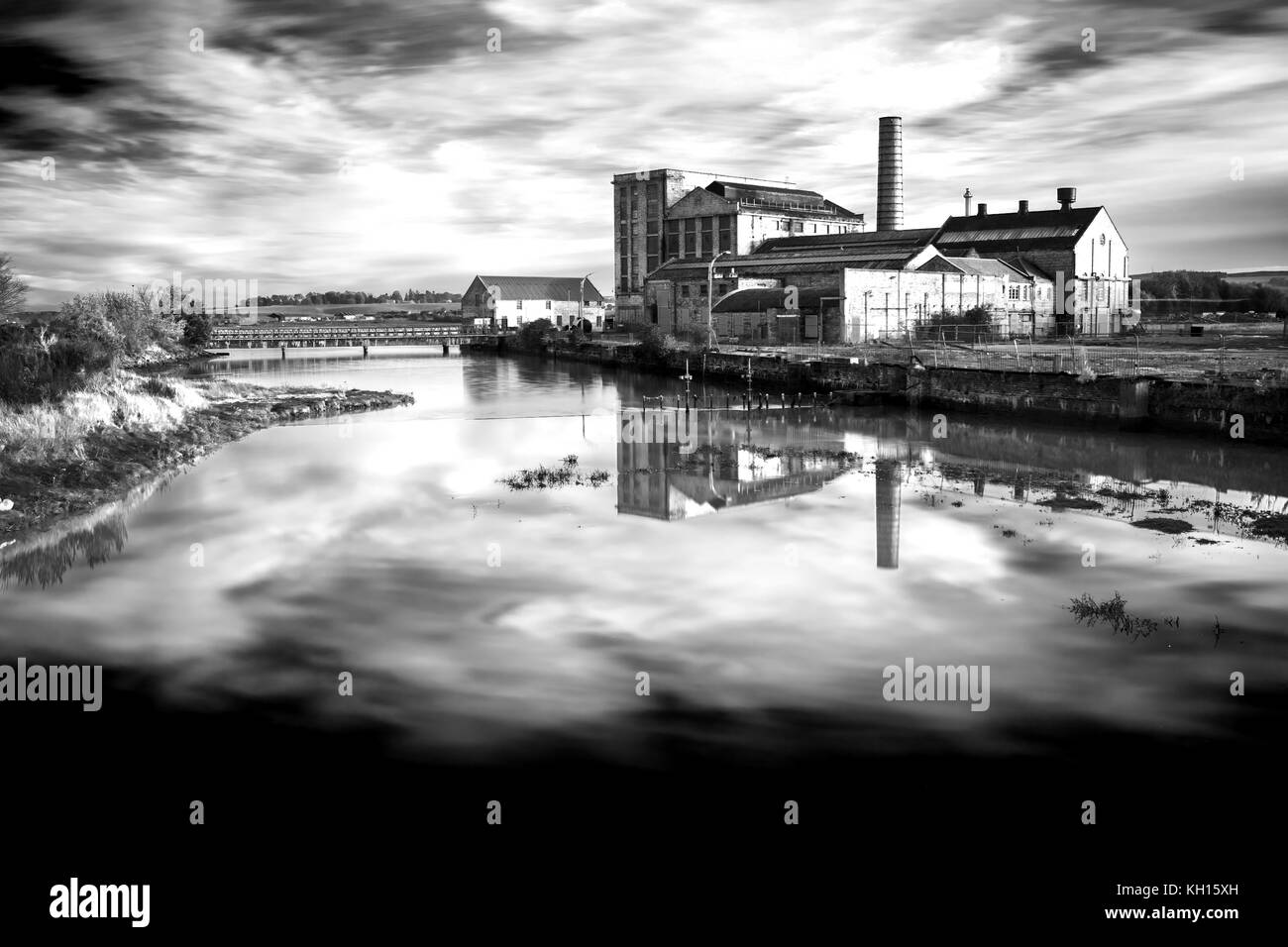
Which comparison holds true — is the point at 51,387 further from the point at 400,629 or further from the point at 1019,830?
the point at 1019,830

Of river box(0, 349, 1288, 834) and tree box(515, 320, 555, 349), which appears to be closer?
river box(0, 349, 1288, 834)

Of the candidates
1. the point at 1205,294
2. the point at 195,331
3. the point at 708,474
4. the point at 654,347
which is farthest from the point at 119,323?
the point at 1205,294

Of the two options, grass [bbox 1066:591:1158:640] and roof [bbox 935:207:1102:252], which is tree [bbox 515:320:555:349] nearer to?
roof [bbox 935:207:1102:252]

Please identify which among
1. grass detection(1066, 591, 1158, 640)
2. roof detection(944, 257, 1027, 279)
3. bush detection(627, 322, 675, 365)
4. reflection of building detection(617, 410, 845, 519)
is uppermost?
roof detection(944, 257, 1027, 279)

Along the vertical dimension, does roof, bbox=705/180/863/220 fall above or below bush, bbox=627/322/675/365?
above

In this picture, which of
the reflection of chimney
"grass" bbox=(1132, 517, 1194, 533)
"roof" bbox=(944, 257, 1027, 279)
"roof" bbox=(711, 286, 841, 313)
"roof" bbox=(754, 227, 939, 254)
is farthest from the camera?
"roof" bbox=(754, 227, 939, 254)

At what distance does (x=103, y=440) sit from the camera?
65.5ft

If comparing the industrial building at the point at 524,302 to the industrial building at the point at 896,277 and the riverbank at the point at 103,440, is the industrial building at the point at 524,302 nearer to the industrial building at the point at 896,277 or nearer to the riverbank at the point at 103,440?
the industrial building at the point at 896,277

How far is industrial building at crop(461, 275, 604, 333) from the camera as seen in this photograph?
316 ft

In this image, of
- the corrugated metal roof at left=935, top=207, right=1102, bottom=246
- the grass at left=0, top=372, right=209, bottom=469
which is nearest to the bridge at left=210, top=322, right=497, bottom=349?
the corrugated metal roof at left=935, top=207, right=1102, bottom=246

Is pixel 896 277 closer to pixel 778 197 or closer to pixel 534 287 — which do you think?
pixel 778 197

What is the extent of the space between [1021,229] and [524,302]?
163 feet

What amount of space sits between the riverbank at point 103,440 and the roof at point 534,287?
223 ft

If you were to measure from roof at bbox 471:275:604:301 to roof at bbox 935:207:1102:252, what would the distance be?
40.0 m
